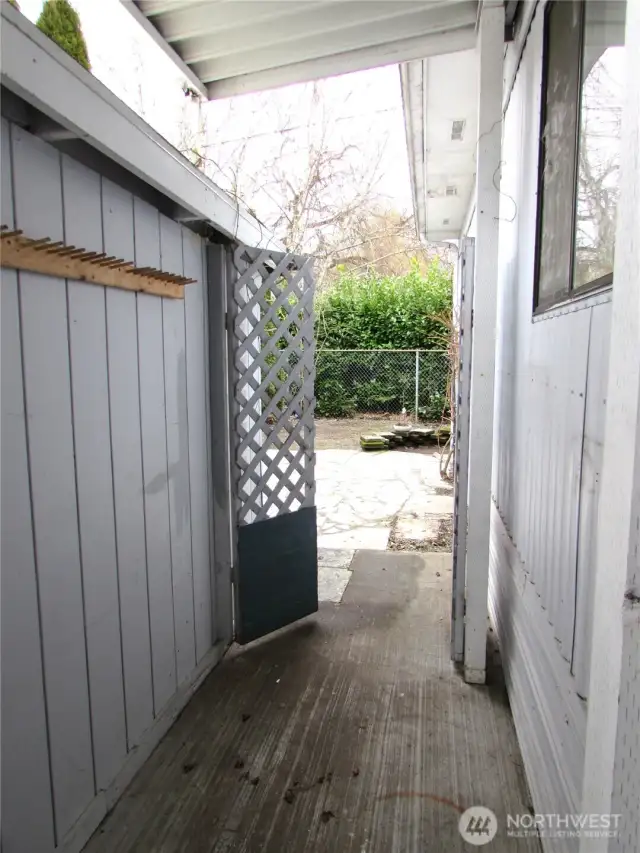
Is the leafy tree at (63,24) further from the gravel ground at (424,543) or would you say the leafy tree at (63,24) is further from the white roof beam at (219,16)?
the gravel ground at (424,543)

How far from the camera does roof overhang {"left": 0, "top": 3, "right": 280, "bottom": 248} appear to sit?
122 cm

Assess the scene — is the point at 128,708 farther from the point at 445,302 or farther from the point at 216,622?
the point at 445,302

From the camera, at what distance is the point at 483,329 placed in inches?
99.7

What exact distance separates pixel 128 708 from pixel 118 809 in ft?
0.99

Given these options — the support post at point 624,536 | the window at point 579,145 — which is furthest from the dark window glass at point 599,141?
the support post at point 624,536

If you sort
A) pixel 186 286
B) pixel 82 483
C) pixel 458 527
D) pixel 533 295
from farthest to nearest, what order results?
pixel 458 527 → pixel 186 286 → pixel 533 295 → pixel 82 483

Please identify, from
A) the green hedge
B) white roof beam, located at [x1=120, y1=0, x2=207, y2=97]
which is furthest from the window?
the green hedge

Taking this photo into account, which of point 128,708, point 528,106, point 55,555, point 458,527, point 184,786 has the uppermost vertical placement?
point 528,106

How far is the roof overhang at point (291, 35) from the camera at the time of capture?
7.43 feet

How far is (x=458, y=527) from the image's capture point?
105 inches

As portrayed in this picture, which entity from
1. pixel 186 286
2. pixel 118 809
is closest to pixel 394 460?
pixel 186 286

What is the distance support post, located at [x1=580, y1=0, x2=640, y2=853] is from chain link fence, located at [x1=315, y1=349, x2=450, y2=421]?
9.79 meters

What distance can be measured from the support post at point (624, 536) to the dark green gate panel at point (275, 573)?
2230 millimetres

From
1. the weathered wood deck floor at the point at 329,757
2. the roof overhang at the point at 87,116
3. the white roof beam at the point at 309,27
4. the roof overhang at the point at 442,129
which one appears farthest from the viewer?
the roof overhang at the point at 442,129
